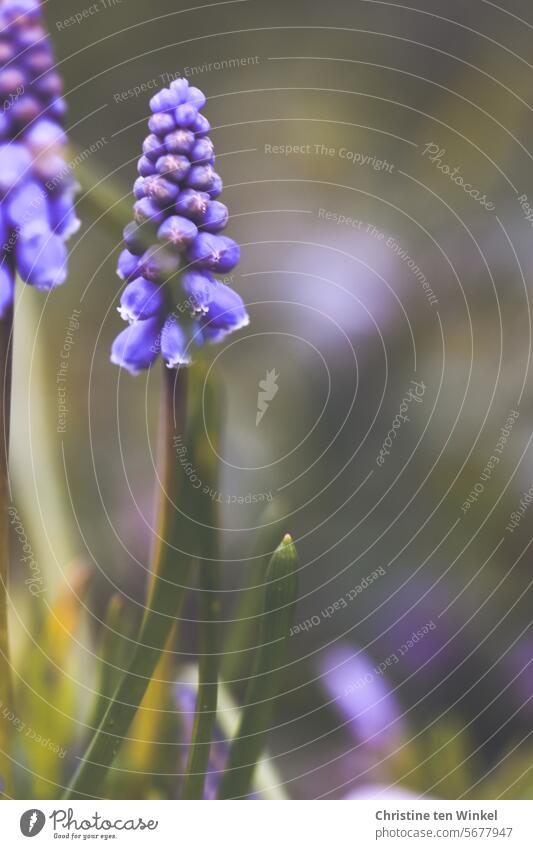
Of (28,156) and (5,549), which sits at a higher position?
(28,156)

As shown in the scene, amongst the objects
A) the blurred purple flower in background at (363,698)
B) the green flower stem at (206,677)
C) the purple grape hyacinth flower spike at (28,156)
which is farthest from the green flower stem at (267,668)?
the purple grape hyacinth flower spike at (28,156)

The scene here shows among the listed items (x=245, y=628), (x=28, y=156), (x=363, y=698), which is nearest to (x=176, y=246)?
(x=28, y=156)

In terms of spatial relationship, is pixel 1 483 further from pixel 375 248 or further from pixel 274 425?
pixel 375 248

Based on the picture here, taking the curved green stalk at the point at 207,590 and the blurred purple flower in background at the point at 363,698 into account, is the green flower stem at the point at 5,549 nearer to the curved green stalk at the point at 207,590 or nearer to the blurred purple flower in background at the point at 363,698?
the curved green stalk at the point at 207,590

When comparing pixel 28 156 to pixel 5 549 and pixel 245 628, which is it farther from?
pixel 245 628
